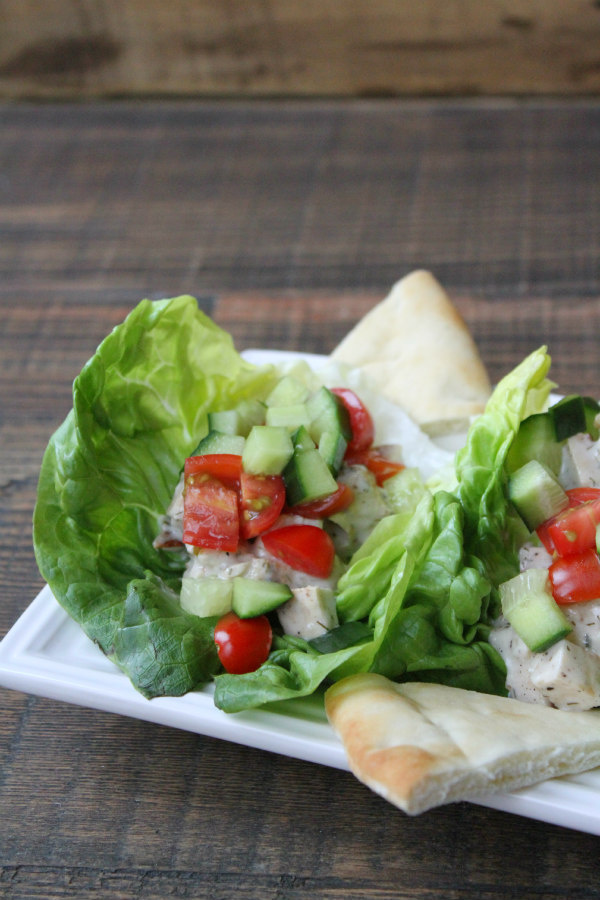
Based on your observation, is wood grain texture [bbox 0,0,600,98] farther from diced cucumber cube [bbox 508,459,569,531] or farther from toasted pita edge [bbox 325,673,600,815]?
toasted pita edge [bbox 325,673,600,815]

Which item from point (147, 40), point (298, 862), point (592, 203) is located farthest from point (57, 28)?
point (298, 862)

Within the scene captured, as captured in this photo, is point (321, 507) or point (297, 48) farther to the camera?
point (297, 48)

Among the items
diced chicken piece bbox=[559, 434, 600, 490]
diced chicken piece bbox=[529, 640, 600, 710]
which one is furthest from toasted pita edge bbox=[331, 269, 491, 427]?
diced chicken piece bbox=[529, 640, 600, 710]

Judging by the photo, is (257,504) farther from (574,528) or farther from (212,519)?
(574,528)

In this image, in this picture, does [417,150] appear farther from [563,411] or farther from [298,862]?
[298,862]

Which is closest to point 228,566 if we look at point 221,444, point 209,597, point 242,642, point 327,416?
point 209,597

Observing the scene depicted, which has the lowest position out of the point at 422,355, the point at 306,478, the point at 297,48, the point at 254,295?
the point at 254,295

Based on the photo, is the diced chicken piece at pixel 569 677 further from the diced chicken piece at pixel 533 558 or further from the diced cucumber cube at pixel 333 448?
the diced cucumber cube at pixel 333 448
